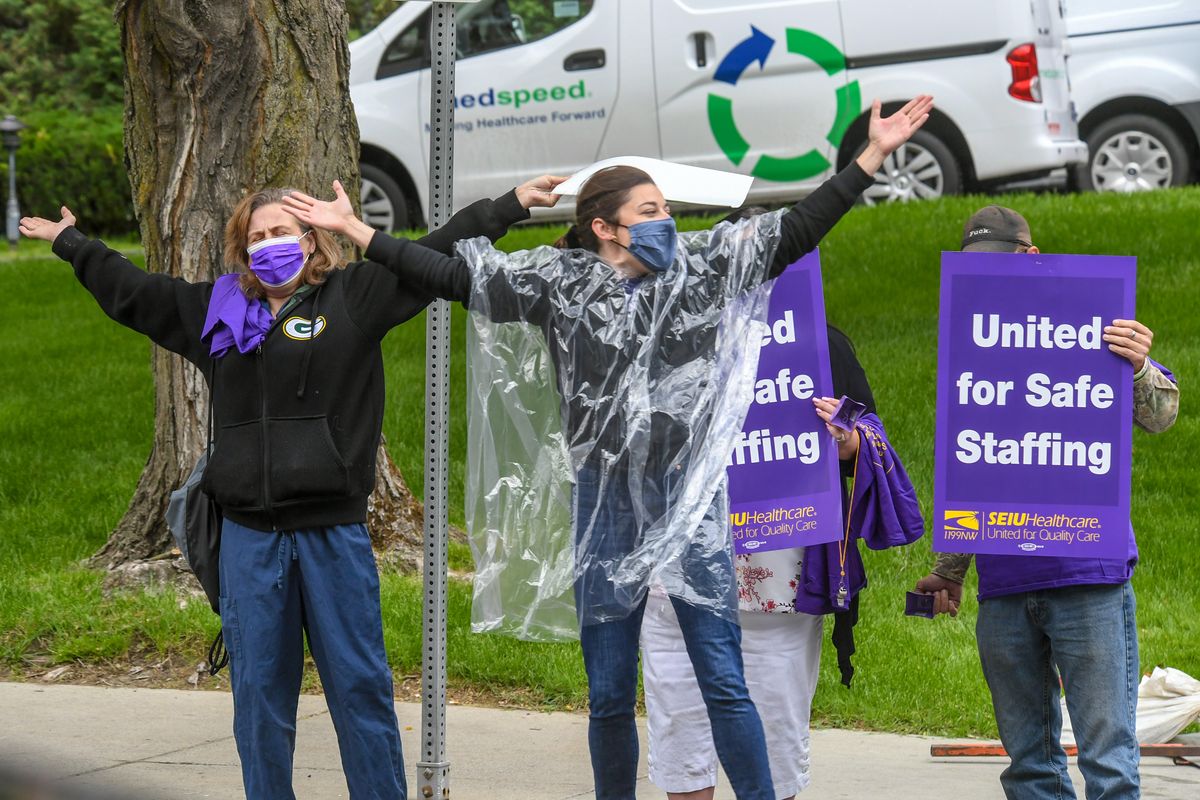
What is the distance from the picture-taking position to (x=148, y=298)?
3.92 metres

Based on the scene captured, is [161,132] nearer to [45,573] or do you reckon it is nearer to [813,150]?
[45,573]

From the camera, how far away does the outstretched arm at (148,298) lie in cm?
391

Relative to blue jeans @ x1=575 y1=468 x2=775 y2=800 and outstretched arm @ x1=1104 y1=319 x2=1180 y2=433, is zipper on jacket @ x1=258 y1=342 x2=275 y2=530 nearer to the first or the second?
blue jeans @ x1=575 y1=468 x2=775 y2=800

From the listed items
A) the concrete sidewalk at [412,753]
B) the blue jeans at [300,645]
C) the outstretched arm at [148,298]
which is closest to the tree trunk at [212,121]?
the concrete sidewalk at [412,753]

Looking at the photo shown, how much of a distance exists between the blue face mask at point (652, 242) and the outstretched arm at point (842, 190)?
0.26m

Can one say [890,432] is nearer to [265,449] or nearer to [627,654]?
[627,654]

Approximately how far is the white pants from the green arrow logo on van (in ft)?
30.1

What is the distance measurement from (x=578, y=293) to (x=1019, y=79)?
9.32 m

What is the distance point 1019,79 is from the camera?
12109mm

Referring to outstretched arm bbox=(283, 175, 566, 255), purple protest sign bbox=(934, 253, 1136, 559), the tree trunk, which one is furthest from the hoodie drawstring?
the tree trunk

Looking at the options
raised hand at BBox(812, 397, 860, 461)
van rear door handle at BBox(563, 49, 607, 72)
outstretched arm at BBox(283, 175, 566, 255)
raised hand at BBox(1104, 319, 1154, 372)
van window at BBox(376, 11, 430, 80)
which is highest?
van window at BBox(376, 11, 430, 80)

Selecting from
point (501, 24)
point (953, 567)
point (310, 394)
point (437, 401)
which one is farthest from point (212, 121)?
point (501, 24)

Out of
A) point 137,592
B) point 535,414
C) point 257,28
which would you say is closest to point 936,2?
point 257,28

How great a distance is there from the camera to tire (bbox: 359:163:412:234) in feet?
44.4
